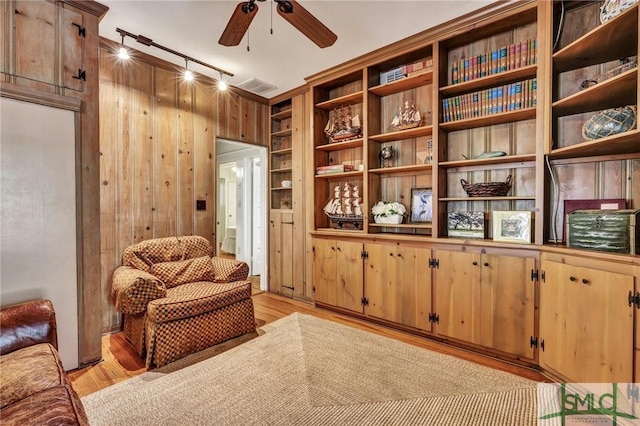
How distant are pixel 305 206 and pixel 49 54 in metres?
2.69

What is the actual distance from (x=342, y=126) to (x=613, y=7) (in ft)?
7.54

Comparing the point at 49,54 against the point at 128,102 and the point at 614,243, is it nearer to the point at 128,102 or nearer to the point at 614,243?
the point at 128,102

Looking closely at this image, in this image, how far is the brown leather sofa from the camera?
107cm

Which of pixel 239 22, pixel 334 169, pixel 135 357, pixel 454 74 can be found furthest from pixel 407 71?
pixel 135 357

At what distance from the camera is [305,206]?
3.89 meters

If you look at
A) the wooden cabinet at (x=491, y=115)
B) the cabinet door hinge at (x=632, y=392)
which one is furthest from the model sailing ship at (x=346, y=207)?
the cabinet door hinge at (x=632, y=392)

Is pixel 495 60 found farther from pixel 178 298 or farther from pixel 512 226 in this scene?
pixel 178 298

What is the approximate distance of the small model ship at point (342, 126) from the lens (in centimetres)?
336

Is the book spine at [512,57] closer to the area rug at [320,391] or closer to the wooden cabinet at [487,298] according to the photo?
the wooden cabinet at [487,298]

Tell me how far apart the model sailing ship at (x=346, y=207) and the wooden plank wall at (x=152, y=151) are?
1.47m

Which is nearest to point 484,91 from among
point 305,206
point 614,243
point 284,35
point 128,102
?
point 614,243

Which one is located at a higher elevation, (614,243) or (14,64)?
(14,64)

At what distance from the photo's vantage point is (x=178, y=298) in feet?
7.68

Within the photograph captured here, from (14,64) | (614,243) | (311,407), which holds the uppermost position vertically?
(14,64)
